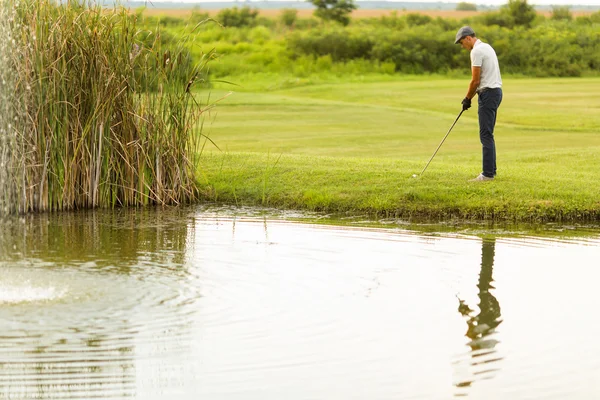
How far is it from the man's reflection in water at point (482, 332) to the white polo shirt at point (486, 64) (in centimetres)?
351

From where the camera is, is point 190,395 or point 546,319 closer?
point 190,395

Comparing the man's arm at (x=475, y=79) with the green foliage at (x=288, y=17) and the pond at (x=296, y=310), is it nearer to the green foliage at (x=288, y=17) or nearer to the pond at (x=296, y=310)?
the pond at (x=296, y=310)

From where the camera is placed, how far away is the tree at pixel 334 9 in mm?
62156

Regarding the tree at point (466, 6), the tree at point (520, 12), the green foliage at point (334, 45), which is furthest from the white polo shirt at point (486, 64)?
the tree at point (466, 6)

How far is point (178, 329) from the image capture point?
6539 mm

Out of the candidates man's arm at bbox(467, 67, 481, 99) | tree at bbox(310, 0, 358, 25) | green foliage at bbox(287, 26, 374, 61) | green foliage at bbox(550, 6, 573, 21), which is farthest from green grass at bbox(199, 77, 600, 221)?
green foliage at bbox(550, 6, 573, 21)

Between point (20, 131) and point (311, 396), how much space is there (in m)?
6.19

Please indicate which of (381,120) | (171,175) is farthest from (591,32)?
(171,175)

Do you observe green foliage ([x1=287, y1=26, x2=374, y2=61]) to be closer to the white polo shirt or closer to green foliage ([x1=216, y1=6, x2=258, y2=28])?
green foliage ([x1=216, y1=6, x2=258, y2=28])

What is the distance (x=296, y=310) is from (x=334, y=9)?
187 feet

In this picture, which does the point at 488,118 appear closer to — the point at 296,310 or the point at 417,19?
the point at 296,310

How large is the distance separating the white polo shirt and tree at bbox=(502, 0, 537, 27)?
46.1 meters

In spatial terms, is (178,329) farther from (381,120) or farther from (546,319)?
(381,120)

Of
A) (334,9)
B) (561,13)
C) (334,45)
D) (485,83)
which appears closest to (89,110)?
(485,83)
